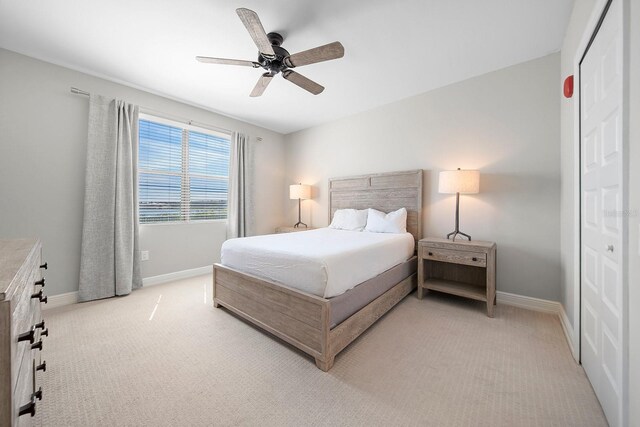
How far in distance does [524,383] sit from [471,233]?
1.72 metres

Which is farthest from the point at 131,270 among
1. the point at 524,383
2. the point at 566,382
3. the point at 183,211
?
the point at 566,382

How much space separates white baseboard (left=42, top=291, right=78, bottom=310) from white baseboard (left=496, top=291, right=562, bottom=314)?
4.80 meters

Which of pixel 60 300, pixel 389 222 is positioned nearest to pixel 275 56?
pixel 389 222

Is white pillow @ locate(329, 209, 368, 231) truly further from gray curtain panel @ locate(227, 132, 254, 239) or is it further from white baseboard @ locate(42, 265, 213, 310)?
white baseboard @ locate(42, 265, 213, 310)

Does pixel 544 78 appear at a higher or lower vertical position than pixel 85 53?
lower

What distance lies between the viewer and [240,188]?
4.25m

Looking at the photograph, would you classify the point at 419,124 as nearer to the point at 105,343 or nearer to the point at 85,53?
the point at 85,53

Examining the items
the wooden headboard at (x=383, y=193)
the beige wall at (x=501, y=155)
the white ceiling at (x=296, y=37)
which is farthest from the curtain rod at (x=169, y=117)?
the beige wall at (x=501, y=155)

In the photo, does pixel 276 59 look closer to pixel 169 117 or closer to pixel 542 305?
pixel 169 117

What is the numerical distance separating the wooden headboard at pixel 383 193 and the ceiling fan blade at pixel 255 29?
2251 millimetres

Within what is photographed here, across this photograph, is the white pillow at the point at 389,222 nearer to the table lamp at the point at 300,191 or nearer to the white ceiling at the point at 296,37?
the table lamp at the point at 300,191

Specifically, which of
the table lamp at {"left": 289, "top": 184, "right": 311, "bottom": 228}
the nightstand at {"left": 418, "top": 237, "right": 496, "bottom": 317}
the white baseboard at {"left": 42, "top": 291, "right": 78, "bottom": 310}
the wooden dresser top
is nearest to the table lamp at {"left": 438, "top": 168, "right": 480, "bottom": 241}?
the nightstand at {"left": 418, "top": 237, "right": 496, "bottom": 317}

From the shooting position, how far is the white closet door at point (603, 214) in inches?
44.0

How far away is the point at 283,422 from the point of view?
1239mm
